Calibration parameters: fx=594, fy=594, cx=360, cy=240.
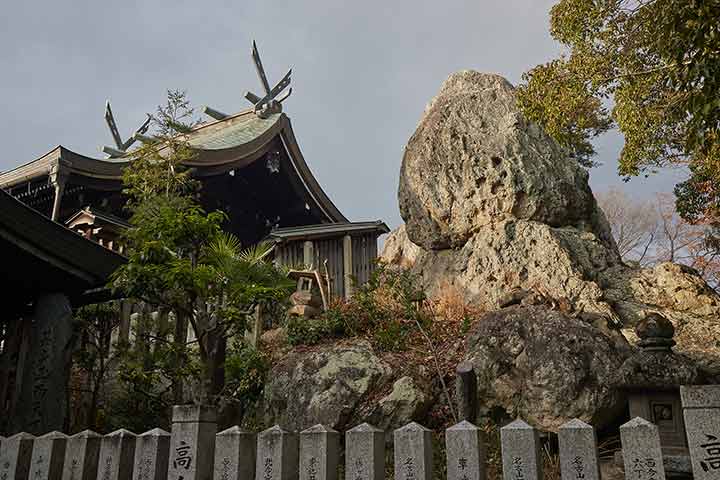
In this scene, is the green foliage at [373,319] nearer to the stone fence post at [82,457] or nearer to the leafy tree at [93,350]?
the leafy tree at [93,350]

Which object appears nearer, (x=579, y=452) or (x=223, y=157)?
(x=579, y=452)

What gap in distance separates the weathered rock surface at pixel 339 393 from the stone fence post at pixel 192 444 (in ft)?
13.2

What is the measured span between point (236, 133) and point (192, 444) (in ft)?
54.7

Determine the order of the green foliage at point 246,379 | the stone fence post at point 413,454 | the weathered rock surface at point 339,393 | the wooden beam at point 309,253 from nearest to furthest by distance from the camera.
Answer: the stone fence post at point 413,454 < the weathered rock surface at point 339,393 < the green foliage at point 246,379 < the wooden beam at point 309,253

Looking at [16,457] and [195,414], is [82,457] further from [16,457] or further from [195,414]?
[195,414]

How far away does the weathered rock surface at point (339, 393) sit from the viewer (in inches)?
323

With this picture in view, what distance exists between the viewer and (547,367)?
7816 mm

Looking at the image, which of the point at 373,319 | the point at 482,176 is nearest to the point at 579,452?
the point at 373,319

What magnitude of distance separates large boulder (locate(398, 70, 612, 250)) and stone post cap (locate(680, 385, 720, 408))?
1071 centimetres

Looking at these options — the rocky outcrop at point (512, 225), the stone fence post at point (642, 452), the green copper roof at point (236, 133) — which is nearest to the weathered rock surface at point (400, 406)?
the rocky outcrop at point (512, 225)

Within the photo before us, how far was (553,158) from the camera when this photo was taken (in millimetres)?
14695

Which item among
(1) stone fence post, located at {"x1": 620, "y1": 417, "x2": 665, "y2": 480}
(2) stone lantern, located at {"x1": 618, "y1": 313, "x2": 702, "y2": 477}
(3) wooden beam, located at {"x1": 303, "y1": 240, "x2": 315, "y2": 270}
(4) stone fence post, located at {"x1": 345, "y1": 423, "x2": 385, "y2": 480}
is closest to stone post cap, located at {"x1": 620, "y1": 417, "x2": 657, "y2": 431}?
(1) stone fence post, located at {"x1": 620, "y1": 417, "x2": 665, "y2": 480}

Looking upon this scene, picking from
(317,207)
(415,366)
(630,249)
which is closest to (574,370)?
(415,366)

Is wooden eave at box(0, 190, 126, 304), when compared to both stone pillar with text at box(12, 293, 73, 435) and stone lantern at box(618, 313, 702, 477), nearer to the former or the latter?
stone pillar with text at box(12, 293, 73, 435)
